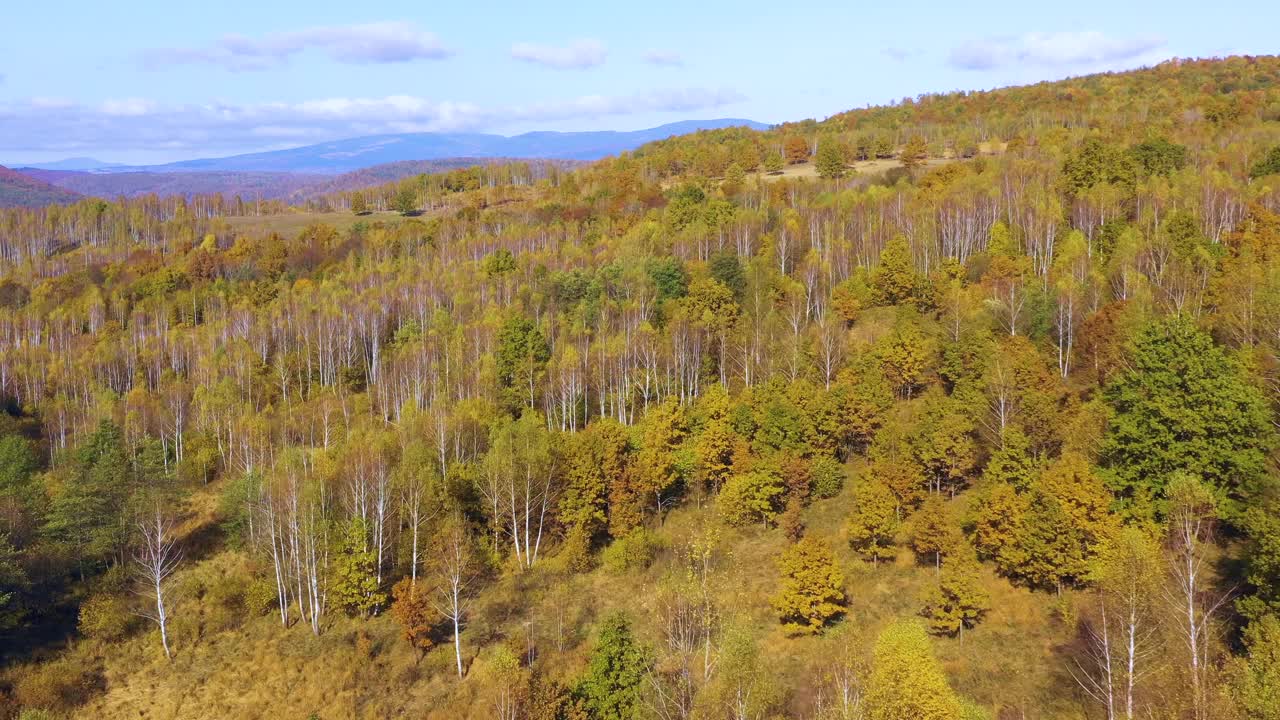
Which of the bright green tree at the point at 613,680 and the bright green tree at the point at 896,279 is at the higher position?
the bright green tree at the point at 896,279

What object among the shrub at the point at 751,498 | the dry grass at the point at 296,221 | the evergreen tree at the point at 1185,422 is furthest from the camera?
the dry grass at the point at 296,221

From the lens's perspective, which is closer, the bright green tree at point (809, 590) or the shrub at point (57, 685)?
the shrub at point (57, 685)

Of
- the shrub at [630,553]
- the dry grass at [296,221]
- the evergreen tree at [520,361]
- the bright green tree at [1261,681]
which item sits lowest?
the shrub at [630,553]

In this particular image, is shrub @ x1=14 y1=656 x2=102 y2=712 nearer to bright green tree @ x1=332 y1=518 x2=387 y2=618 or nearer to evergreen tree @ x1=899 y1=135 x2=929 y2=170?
bright green tree @ x1=332 y1=518 x2=387 y2=618

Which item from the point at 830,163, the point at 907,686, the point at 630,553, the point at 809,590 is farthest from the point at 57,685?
the point at 830,163

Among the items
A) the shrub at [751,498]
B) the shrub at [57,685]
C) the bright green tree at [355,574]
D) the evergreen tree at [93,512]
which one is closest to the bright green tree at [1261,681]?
the shrub at [751,498]

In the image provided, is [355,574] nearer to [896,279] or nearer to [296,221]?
[896,279]

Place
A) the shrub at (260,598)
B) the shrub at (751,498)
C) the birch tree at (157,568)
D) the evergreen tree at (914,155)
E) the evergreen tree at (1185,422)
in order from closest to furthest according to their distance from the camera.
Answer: the evergreen tree at (1185,422) < the birch tree at (157,568) < the shrub at (260,598) < the shrub at (751,498) < the evergreen tree at (914,155)

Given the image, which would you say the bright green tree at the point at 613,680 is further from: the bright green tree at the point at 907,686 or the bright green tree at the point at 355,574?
the bright green tree at the point at 355,574
